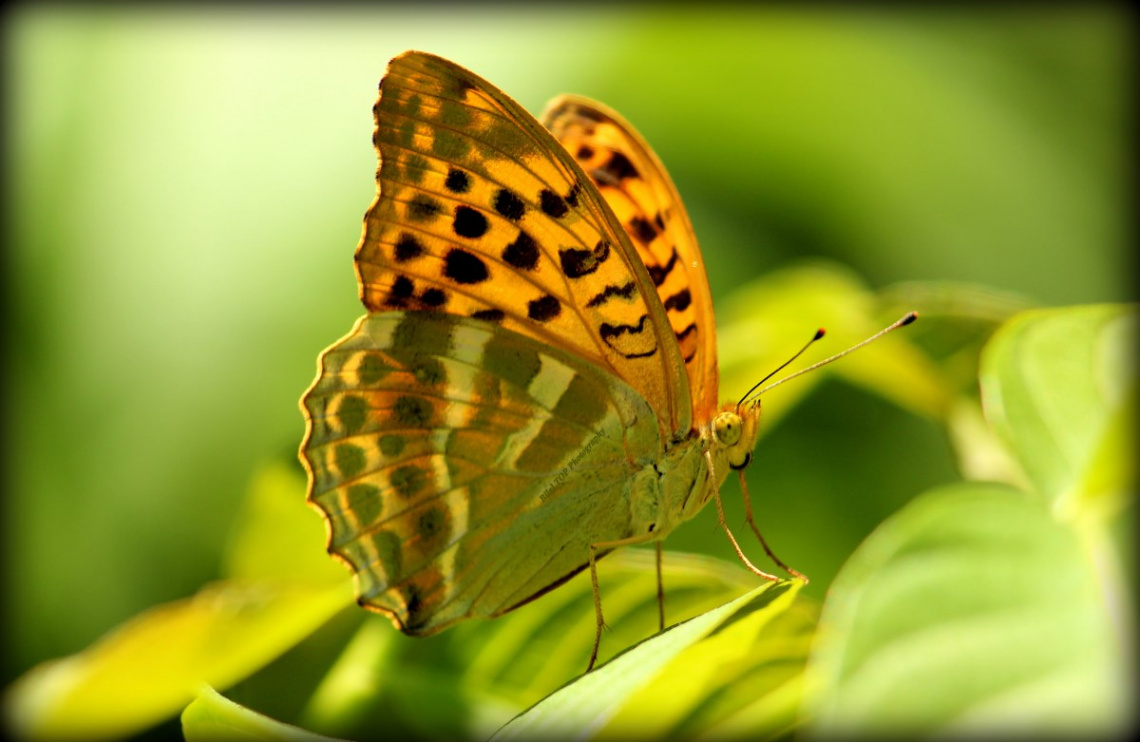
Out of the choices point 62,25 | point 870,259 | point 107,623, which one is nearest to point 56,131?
point 62,25

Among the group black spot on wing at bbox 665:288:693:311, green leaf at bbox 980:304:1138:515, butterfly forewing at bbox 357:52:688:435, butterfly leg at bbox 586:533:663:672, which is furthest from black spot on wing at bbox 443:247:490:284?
green leaf at bbox 980:304:1138:515

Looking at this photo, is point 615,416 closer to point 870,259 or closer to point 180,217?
point 870,259

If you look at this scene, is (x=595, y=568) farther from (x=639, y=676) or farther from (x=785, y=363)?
(x=639, y=676)

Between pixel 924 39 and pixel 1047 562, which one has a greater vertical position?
pixel 924 39

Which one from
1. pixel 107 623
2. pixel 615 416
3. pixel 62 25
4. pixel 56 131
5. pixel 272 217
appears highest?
pixel 62 25

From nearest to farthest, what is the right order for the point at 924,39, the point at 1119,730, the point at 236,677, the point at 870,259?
the point at 1119,730 → the point at 236,677 → the point at 870,259 → the point at 924,39

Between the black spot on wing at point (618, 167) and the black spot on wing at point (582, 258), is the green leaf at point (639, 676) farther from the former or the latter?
the black spot on wing at point (618, 167)
